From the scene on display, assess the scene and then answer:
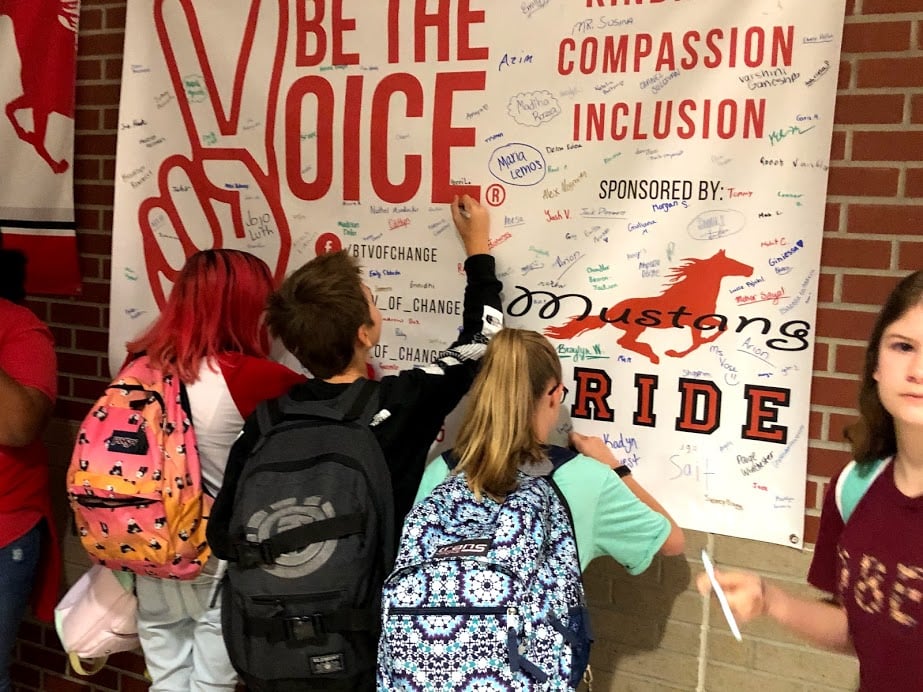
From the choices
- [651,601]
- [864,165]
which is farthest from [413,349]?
[864,165]

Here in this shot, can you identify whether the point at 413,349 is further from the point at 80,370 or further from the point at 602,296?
the point at 80,370

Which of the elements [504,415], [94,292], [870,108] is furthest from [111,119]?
[870,108]

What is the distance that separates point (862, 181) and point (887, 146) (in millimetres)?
71

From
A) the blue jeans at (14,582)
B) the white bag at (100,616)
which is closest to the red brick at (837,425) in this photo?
the white bag at (100,616)

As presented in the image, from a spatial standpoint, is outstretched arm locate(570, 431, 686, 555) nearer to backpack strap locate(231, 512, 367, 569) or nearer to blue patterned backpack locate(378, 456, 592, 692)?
blue patterned backpack locate(378, 456, 592, 692)

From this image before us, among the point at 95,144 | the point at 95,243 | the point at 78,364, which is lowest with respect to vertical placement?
the point at 78,364

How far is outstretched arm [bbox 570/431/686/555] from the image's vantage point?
60.9 inches

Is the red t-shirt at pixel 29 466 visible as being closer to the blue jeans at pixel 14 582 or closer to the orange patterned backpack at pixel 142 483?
the blue jeans at pixel 14 582

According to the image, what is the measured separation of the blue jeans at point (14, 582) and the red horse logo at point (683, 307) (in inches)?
57.6

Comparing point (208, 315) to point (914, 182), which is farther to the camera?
point (208, 315)

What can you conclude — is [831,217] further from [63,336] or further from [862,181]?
[63,336]

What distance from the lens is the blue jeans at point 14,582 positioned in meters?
2.01

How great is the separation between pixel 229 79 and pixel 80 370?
3.16 ft

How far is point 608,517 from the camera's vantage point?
1.51 metres
